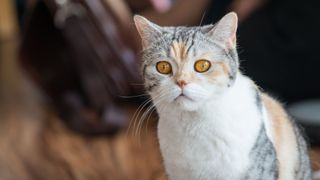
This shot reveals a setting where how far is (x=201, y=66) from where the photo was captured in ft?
2.55

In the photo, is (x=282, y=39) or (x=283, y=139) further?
(x=282, y=39)

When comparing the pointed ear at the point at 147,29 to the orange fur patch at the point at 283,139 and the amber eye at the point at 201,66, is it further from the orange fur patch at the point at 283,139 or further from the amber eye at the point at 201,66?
the orange fur patch at the point at 283,139

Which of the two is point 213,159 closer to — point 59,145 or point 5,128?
point 59,145

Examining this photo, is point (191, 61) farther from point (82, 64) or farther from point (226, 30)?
point (82, 64)

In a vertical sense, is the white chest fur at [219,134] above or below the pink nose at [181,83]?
below

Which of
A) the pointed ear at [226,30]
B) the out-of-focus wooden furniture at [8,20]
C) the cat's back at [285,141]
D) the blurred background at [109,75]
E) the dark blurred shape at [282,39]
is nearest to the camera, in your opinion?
the pointed ear at [226,30]

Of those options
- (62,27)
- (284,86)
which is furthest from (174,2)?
(284,86)

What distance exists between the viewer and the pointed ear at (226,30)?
29.8 inches

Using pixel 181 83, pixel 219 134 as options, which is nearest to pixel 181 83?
pixel 181 83

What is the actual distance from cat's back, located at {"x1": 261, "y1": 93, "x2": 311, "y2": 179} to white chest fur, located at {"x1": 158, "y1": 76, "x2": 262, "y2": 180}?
0.05m

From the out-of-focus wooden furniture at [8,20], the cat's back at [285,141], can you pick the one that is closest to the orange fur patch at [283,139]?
the cat's back at [285,141]

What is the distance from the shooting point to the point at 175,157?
845 millimetres

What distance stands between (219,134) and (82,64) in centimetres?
101

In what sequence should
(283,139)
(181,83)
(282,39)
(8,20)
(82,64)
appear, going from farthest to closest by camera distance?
(8,20), (82,64), (282,39), (283,139), (181,83)
